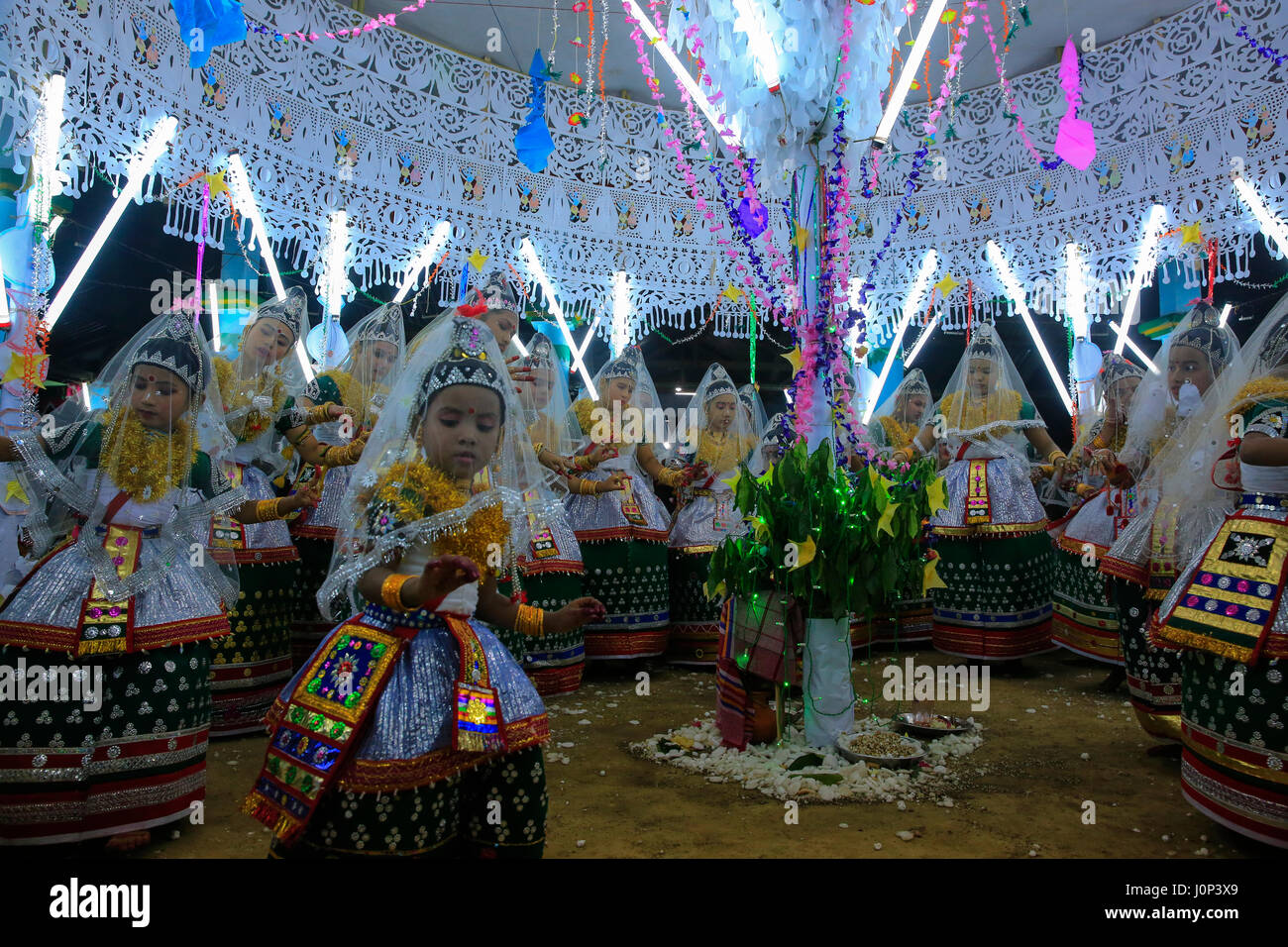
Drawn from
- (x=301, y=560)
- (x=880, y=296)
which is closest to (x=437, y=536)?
(x=301, y=560)

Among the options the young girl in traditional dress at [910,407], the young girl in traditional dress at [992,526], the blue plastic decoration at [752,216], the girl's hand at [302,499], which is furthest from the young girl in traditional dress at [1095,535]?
the girl's hand at [302,499]

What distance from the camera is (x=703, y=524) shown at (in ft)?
18.2

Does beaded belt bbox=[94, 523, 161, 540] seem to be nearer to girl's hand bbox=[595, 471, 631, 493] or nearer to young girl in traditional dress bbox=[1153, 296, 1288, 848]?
girl's hand bbox=[595, 471, 631, 493]

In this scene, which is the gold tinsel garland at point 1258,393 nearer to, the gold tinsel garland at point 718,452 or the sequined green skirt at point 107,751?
the gold tinsel garland at point 718,452

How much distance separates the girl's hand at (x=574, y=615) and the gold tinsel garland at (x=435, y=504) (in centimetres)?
21

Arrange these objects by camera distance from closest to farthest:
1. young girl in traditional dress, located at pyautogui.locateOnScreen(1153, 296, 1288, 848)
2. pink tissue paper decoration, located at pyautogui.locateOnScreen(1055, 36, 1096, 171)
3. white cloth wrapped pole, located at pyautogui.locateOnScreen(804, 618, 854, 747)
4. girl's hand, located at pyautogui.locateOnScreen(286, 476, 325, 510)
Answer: young girl in traditional dress, located at pyautogui.locateOnScreen(1153, 296, 1288, 848) < girl's hand, located at pyautogui.locateOnScreen(286, 476, 325, 510) < white cloth wrapped pole, located at pyautogui.locateOnScreen(804, 618, 854, 747) < pink tissue paper decoration, located at pyautogui.locateOnScreen(1055, 36, 1096, 171)

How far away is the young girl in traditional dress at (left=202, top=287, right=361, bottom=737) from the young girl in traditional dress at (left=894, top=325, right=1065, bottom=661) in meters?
3.77

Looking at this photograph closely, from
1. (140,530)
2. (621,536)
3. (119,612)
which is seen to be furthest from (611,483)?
(119,612)

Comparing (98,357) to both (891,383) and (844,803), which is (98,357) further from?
(891,383)

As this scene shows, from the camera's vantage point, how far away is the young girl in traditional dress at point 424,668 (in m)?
1.76

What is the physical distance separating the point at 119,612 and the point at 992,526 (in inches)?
182

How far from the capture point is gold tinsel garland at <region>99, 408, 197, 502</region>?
262 cm

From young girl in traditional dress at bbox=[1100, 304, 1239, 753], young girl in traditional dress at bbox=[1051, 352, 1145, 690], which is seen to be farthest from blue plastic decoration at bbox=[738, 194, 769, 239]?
young girl in traditional dress at bbox=[1051, 352, 1145, 690]

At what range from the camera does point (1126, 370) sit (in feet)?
15.0
